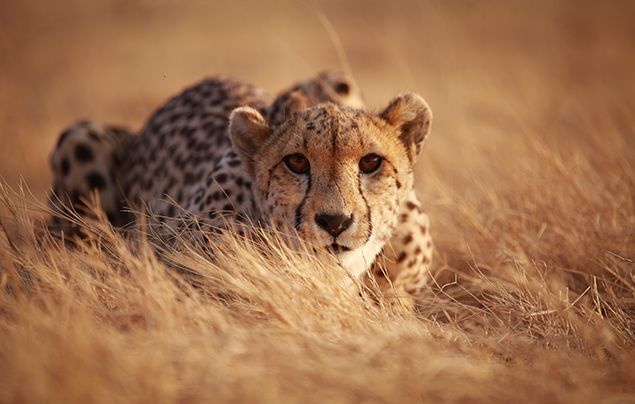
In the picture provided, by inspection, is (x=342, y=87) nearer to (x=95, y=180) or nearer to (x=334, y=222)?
(x=95, y=180)

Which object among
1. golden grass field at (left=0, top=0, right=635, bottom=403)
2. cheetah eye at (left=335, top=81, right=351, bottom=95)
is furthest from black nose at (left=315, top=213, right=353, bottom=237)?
cheetah eye at (left=335, top=81, right=351, bottom=95)

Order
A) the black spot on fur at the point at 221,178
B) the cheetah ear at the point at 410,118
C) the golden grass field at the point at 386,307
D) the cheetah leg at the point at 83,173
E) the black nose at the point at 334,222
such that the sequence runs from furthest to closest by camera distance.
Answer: the cheetah leg at the point at 83,173
the black spot on fur at the point at 221,178
the cheetah ear at the point at 410,118
the black nose at the point at 334,222
the golden grass field at the point at 386,307

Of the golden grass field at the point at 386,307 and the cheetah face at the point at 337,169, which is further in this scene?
the cheetah face at the point at 337,169

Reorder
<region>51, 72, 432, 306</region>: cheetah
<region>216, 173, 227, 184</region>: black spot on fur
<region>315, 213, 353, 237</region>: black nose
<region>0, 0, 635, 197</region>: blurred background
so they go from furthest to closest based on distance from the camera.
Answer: <region>0, 0, 635, 197</region>: blurred background, <region>216, 173, 227, 184</region>: black spot on fur, <region>51, 72, 432, 306</region>: cheetah, <region>315, 213, 353, 237</region>: black nose

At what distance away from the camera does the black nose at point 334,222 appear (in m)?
2.62

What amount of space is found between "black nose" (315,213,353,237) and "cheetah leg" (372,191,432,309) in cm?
57

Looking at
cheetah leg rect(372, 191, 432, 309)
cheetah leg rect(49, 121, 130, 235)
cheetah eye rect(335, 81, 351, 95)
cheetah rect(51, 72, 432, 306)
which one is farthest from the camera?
cheetah leg rect(49, 121, 130, 235)

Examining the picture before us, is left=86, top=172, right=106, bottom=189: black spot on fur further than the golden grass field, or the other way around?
left=86, top=172, right=106, bottom=189: black spot on fur

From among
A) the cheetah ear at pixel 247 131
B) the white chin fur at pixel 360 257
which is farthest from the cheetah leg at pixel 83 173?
the white chin fur at pixel 360 257

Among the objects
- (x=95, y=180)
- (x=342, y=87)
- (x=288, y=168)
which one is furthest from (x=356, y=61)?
(x=288, y=168)

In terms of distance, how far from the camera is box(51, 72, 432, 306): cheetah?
277cm

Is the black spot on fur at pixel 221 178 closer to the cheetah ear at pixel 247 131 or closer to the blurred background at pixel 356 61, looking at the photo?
the cheetah ear at pixel 247 131

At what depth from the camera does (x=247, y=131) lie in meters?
3.15

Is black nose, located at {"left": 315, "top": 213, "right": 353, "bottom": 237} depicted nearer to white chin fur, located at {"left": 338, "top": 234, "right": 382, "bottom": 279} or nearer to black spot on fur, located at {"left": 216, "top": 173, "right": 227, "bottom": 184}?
white chin fur, located at {"left": 338, "top": 234, "right": 382, "bottom": 279}
